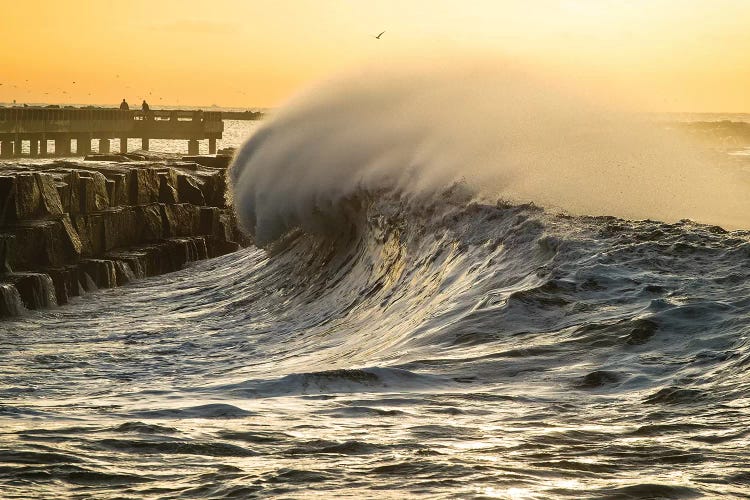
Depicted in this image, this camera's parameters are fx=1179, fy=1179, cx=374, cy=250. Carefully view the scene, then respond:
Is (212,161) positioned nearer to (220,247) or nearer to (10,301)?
(220,247)

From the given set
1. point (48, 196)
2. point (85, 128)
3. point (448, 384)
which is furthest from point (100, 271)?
point (85, 128)

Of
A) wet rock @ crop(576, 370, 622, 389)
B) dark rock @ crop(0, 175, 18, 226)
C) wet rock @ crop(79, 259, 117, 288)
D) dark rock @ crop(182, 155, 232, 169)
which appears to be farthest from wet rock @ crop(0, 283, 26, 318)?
dark rock @ crop(182, 155, 232, 169)

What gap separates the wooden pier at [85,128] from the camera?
5619 cm

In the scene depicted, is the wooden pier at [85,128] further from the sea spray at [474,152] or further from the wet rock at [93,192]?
the sea spray at [474,152]

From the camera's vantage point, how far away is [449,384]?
6.43 meters

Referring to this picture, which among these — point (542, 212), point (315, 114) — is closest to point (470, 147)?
point (542, 212)

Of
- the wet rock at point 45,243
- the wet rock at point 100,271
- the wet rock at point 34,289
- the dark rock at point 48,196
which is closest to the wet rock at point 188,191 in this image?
the wet rock at point 100,271

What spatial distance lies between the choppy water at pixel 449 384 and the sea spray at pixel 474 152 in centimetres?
118

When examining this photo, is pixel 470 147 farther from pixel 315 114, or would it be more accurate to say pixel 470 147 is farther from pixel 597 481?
pixel 597 481

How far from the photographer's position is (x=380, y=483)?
15.0 feet

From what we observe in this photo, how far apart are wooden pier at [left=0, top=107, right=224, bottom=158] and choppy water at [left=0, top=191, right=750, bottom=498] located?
46.9 metres

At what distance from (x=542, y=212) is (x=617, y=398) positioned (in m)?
4.19

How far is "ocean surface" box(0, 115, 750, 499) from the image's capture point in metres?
4.64

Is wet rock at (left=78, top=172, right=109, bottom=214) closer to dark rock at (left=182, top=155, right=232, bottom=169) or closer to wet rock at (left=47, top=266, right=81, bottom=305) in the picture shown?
wet rock at (left=47, top=266, right=81, bottom=305)
